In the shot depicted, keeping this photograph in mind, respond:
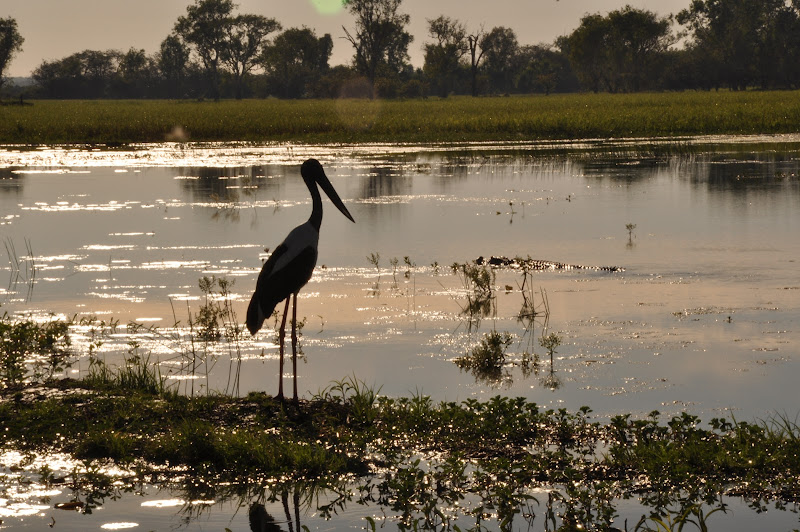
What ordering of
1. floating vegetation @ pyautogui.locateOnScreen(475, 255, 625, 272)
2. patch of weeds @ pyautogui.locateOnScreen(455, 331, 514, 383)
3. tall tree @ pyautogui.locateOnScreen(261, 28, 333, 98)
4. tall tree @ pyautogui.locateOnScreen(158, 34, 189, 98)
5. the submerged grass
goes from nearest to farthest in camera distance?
the submerged grass
patch of weeds @ pyautogui.locateOnScreen(455, 331, 514, 383)
floating vegetation @ pyautogui.locateOnScreen(475, 255, 625, 272)
tall tree @ pyautogui.locateOnScreen(261, 28, 333, 98)
tall tree @ pyautogui.locateOnScreen(158, 34, 189, 98)

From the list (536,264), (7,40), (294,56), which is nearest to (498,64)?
(294,56)

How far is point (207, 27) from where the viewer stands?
132375 mm

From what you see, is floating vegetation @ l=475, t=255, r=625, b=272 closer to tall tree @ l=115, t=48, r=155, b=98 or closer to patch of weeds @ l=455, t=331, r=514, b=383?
patch of weeds @ l=455, t=331, r=514, b=383

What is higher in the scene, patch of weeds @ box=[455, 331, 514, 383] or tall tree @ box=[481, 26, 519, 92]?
tall tree @ box=[481, 26, 519, 92]

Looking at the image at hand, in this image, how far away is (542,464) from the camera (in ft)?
20.1

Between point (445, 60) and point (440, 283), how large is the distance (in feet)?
378

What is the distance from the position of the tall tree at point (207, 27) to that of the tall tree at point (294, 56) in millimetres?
6020

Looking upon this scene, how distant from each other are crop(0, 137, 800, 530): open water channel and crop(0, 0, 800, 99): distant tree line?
282 ft

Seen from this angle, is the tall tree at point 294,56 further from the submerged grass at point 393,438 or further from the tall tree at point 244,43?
the submerged grass at point 393,438

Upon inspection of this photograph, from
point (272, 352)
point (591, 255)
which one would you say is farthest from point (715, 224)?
point (272, 352)

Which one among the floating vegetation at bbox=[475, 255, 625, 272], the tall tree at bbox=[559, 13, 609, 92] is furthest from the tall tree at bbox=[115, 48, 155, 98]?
the floating vegetation at bbox=[475, 255, 625, 272]

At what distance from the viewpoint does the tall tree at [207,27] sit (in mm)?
132875

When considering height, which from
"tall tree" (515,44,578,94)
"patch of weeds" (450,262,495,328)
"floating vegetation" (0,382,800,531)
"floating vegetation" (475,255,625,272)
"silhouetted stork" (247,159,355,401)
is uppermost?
"tall tree" (515,44,578,94)

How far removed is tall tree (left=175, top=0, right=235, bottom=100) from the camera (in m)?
133
